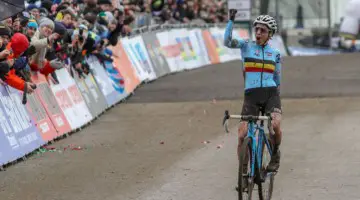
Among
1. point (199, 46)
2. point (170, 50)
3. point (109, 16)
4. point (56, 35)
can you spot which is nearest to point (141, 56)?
point (170, 50)

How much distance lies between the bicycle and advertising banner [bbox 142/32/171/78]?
16769 millimetres

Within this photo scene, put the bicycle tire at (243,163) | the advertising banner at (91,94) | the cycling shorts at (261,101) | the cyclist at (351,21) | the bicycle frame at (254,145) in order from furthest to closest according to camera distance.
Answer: the advertising banner at (91,94) < the cycling shorts at (261,101) < the bicycle frame at (254,145) < the bicycle tire at (243,163) < the cyclist at (351,21)

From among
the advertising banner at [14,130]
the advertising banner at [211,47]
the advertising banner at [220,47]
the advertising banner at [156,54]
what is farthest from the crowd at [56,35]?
the advertising banner at [220,47]

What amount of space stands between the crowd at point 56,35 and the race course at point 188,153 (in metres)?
1.35

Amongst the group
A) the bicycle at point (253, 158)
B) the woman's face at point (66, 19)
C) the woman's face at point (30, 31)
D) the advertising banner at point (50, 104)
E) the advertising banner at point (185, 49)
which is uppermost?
the woman's face at point (30, 31)

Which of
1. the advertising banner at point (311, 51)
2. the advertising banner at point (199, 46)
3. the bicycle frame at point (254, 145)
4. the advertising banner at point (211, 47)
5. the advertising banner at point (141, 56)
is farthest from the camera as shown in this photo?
the advertising banner at point (311, 51)

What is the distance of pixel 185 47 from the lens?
30344 mm

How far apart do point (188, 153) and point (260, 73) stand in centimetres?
423

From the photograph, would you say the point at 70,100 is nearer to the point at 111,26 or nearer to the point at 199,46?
the point at 111,26

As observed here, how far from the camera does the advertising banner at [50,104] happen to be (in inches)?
591

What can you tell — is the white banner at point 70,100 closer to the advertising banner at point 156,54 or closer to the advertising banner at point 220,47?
the advertising banner at point 156,54

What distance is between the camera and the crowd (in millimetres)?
12898

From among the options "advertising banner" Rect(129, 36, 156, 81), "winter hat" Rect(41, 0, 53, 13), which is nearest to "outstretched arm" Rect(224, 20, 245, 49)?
"winter hat" Rect(41, 0, 53, 13)

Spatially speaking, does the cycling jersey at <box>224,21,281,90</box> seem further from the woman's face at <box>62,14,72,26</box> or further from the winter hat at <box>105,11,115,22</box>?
the winter hat at <box>105,11,115,22</box>
